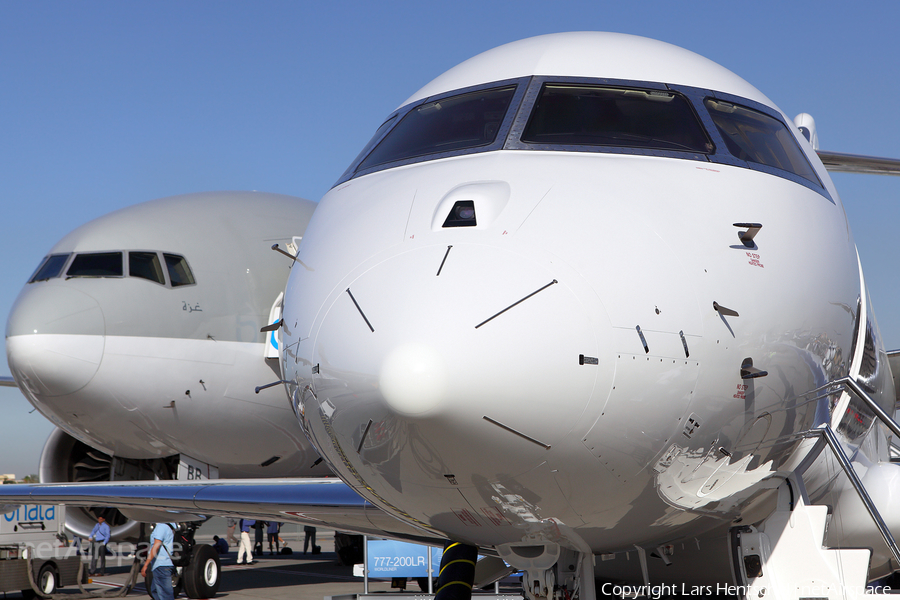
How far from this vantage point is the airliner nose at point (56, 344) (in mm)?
11062

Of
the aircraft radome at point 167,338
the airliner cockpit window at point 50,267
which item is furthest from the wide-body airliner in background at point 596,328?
the airliner cockpit window at point 50,267

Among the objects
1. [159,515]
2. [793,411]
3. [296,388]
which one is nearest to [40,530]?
[159,515]

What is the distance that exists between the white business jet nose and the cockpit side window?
371 inches

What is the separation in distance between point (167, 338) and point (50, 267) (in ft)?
6.73

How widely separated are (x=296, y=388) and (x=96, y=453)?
13.0 m

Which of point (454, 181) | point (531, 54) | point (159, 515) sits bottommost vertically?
point (159, 515)

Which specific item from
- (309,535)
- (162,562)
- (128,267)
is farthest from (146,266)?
(309,535)

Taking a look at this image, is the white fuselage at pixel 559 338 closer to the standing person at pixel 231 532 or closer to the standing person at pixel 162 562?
the standing person at pixel 162 562

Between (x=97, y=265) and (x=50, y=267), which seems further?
(x=50, y=267)

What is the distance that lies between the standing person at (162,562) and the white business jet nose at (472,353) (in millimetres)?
9990

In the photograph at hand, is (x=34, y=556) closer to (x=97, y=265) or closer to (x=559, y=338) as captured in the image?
(x=97, y=265)

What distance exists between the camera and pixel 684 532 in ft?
13.3

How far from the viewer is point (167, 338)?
11633 mm

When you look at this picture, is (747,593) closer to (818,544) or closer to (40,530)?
(818,544)
